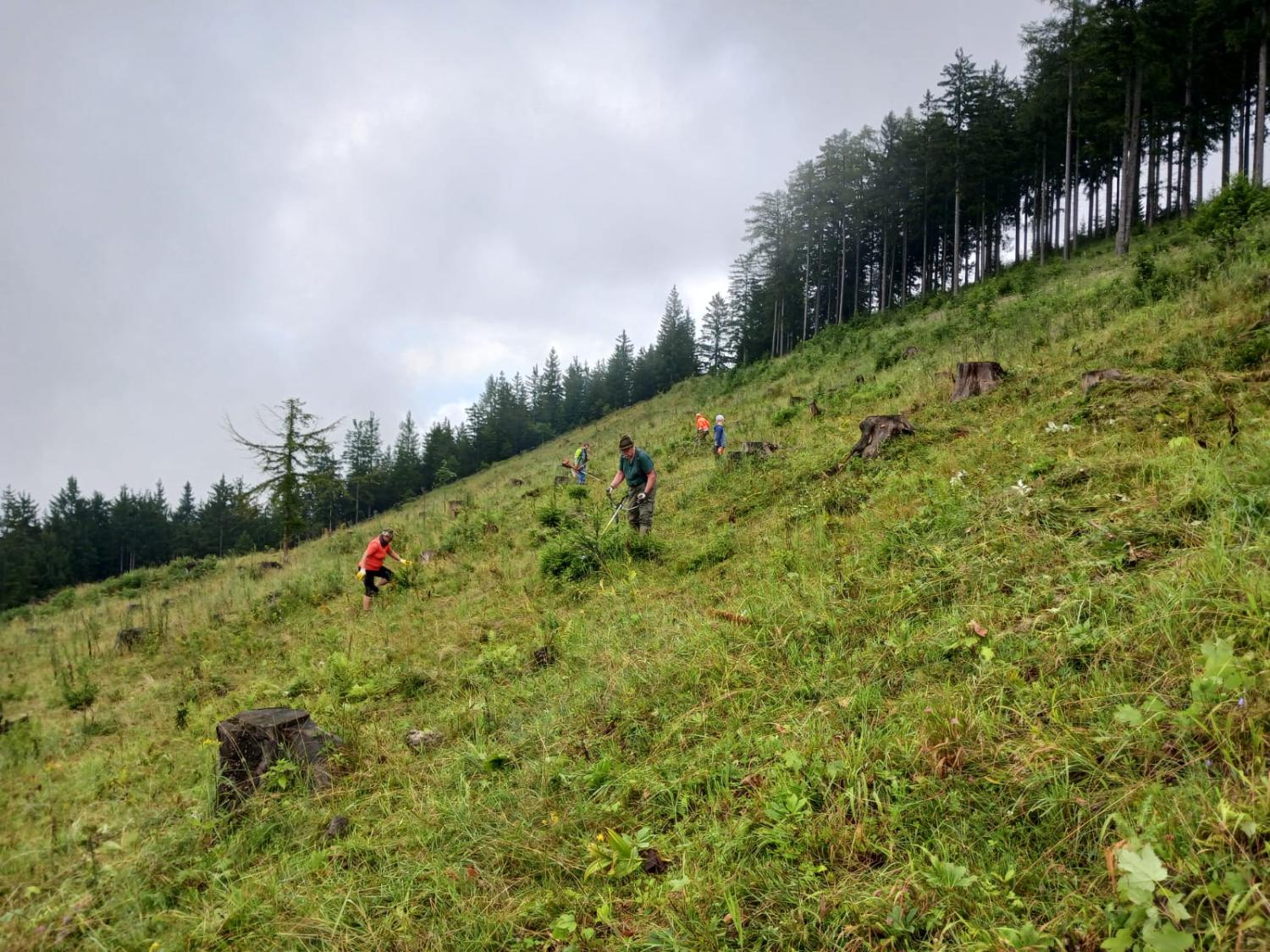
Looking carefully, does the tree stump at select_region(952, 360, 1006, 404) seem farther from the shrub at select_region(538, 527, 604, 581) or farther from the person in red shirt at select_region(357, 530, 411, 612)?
the person in red shirt at select_region(357, 530, 411, 612)

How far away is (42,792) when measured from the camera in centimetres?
504

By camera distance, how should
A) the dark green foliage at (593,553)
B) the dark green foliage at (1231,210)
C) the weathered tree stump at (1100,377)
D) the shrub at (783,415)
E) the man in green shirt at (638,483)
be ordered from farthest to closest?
the shrub at (783,415) → the dark green foliage at (1231,210) → the man in green shirt at (638,483) → the dark green foliage at (593,553) → the weathered tree stump at (1100,377)

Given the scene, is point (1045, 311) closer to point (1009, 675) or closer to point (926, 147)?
point (1009, 675)

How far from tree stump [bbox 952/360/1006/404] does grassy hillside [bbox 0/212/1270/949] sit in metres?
1.64

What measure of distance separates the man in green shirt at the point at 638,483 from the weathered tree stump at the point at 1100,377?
6024mm

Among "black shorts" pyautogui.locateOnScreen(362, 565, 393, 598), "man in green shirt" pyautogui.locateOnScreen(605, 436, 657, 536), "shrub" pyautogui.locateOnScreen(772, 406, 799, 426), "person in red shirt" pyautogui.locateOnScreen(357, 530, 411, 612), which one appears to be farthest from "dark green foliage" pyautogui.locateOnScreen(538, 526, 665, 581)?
"shrub" pyautogui.locateOnScreen(772, 406, 799, 426)

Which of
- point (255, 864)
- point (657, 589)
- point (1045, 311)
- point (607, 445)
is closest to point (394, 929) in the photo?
point (255, 864)

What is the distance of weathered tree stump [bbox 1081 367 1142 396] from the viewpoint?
672 centimetres

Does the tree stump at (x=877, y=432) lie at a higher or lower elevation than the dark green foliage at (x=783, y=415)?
lower

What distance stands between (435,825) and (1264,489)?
551 cm

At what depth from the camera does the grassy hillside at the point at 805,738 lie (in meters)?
1.96

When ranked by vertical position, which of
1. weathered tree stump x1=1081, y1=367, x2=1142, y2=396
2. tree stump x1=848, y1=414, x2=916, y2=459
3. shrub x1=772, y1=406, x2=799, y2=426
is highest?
shrub x1=772, y1=406, x2=799, y2=426

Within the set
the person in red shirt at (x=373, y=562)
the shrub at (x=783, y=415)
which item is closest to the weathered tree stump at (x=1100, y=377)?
the shrub at (x=783, y=415)

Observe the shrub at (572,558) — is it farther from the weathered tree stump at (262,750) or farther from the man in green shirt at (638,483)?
the weathered tree stump at (262,750)
